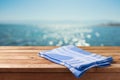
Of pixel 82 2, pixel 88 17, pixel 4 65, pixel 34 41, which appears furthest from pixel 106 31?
pixel 4 65

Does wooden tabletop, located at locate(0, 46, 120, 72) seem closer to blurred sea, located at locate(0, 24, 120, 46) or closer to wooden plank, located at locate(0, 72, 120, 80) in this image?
wooden plank, located at locate(0, 72, 120, 80)

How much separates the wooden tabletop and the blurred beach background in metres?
0.75

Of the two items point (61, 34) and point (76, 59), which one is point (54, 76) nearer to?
point (76, 59)

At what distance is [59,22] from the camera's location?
7.95 ft

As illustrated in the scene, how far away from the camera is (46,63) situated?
4.45 feet

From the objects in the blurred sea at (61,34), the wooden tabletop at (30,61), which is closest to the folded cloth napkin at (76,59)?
the wooden tabletop at (30,61)

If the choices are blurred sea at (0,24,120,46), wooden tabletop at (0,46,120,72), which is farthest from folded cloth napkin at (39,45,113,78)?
blurred sea at (0,24,120,46)

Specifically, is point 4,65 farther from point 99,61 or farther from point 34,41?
point 34,41

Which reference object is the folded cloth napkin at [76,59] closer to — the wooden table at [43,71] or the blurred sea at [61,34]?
the wooden table at [43,71]

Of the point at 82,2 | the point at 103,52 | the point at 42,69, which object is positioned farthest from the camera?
the point at 82,2

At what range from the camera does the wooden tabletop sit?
50.5 inches

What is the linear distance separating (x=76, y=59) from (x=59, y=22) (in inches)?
43.1

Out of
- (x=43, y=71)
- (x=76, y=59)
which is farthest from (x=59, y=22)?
(x=43, y=71)

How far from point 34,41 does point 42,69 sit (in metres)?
1.21
